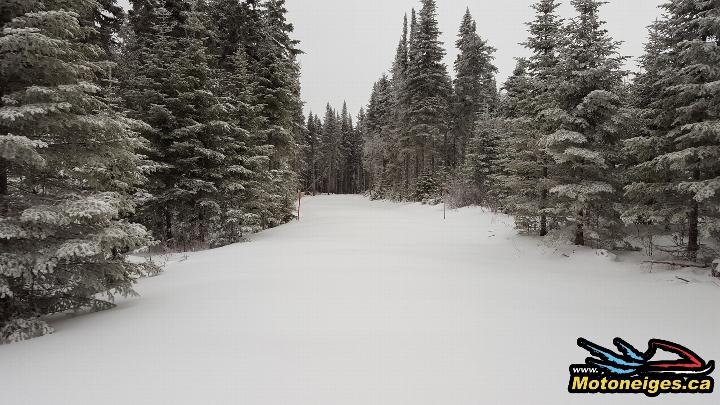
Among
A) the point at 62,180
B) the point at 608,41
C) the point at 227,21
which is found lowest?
the point at 62,180

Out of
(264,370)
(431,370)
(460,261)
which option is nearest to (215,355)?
(264,370)

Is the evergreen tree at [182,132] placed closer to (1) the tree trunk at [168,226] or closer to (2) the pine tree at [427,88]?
(1) the tree trunk at [168,226]

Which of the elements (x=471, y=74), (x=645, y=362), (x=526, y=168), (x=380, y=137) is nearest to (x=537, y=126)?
(x=526, y=168)

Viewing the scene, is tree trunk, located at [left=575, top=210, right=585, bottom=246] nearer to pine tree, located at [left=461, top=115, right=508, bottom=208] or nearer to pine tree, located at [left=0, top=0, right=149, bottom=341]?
pine tree, located at [left=0, top=0, right=149, bottom=341]

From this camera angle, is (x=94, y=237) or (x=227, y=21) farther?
(x=227, y=21)

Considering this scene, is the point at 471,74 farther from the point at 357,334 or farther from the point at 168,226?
the point at 357,334

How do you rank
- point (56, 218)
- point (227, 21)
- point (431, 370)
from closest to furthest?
point (431, 370) → point (56, 218) → point (227, 21)

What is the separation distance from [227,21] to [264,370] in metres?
24.6

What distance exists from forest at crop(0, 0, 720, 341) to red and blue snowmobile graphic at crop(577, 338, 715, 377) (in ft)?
15.3

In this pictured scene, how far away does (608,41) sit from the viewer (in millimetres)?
10992

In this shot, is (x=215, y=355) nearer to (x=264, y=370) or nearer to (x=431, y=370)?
(x=264, y=370)

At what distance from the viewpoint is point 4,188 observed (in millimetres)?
6609

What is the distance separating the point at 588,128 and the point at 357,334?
9835 millimetres

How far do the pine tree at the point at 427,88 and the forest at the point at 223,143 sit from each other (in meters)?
11.6
